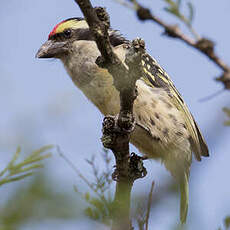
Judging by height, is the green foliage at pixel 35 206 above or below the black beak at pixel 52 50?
below

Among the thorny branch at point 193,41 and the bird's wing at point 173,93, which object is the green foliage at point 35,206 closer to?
the thorny branch at point 193,41

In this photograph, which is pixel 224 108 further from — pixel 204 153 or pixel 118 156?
pixel 204 153

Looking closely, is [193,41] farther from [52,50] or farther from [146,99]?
[52,50]

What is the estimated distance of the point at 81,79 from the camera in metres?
4.25

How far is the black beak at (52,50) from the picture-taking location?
454cm

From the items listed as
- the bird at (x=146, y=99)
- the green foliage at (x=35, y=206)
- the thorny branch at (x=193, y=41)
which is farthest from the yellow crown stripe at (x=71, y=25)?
the thorny branch at (x=193, y=41)

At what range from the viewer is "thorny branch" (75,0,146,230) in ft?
6.76

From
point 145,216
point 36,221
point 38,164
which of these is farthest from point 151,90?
point 36,221

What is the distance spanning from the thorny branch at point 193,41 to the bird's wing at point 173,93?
2.88 metres

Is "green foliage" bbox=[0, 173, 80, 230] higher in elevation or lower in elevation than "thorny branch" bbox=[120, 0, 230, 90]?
lower

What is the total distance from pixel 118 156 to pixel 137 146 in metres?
1.21

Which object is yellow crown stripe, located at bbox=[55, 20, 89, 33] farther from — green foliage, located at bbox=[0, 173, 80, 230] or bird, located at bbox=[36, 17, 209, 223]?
green foliage, located at bbox=[0, 173, 80, 230]

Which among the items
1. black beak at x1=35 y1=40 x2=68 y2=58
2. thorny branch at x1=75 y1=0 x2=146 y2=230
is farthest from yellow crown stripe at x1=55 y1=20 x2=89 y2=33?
thorny branch at x1=75 y1=0 x2=146 y2=230

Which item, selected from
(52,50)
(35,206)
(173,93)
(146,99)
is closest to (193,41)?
(35,206)
